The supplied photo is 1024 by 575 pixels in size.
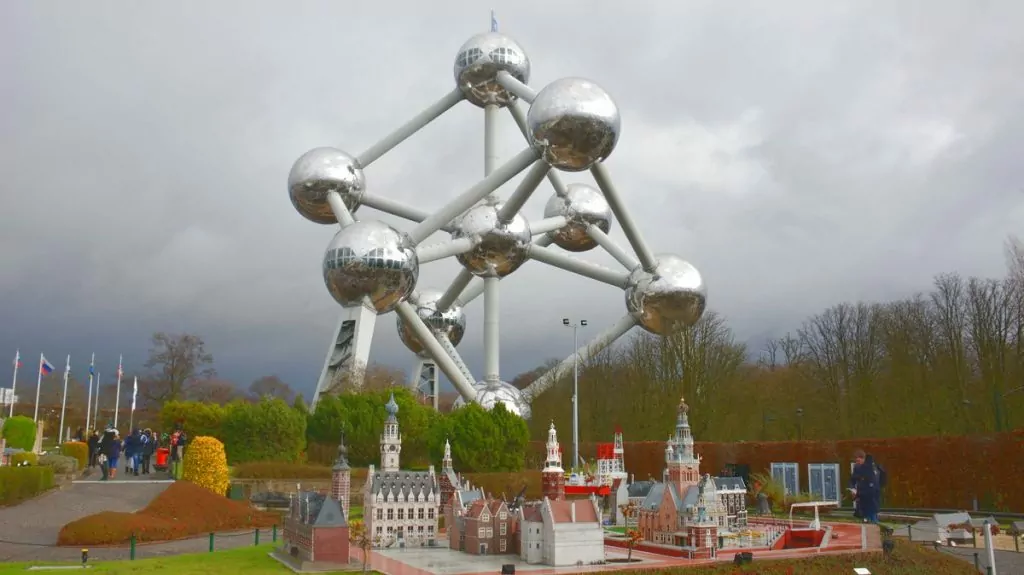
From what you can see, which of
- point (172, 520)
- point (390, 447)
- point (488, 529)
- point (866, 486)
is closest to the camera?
point (488, 529)

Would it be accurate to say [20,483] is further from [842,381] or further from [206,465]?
[842,381]

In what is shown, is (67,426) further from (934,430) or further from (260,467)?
(934,430)

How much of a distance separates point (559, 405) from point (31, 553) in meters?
25.3

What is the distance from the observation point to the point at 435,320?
3494 cm

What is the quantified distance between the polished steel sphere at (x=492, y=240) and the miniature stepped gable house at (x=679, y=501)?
1461cm

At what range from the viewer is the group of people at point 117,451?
72.5 ft

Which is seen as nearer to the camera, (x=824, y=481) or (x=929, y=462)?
(x=929, y=462)

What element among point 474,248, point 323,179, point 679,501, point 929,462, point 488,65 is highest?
point 488,65

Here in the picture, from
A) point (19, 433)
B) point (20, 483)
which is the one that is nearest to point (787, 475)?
point (20, 483)

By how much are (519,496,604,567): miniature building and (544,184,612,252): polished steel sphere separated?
867 inches

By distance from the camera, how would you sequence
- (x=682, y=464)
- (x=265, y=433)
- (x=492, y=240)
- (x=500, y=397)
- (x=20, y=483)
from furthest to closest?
(x=500, y=397), (x=492, y=240), (x=265, y=433), (x=20, y=483), (x=682, y=464)

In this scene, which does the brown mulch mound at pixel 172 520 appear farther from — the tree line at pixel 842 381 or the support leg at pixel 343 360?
the tree line at pixel 842 381

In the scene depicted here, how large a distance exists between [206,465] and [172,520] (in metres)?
3.58

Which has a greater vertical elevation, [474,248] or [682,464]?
[474,248]
